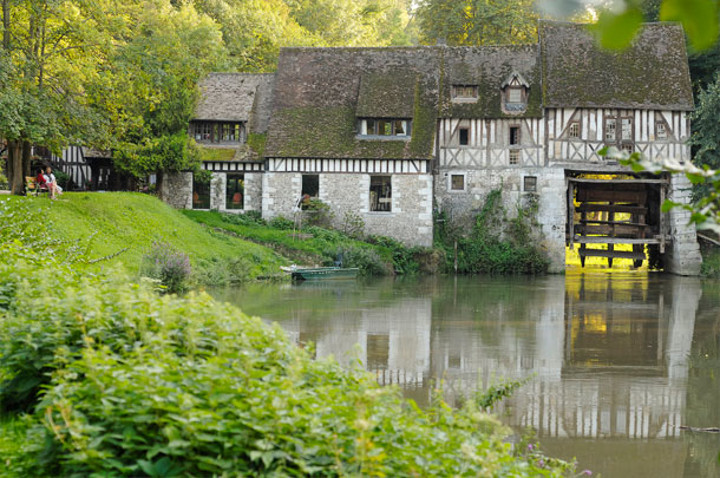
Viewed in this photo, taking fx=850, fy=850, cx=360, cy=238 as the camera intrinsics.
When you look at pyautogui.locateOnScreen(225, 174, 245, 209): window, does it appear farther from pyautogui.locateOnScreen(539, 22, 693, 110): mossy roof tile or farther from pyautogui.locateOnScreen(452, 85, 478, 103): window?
pyautogui.locateOnScreen(539, 22, 693, 110): mossy roof tile

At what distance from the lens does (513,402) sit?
32.5ft

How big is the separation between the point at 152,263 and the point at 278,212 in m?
11.9

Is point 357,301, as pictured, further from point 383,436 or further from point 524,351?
point 383,436

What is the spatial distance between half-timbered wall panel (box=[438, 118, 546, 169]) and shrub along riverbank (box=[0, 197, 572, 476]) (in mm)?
25362

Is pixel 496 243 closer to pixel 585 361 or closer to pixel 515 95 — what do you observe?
pixel 515 95

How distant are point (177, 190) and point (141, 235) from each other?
334 inches

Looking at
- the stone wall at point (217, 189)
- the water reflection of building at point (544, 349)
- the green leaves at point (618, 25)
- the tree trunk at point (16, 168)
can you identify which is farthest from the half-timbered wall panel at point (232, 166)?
the green leaves at point (618, 25)

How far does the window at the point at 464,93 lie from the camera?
31547 mm

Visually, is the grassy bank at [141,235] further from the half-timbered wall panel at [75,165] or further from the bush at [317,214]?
the half-timbered wall panel at [75,165]

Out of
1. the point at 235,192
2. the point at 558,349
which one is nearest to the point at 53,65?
Result: the point at 235,192

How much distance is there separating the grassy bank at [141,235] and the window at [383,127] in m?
6.64

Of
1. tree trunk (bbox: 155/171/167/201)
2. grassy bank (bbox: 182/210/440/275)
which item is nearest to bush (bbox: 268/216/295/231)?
grassy bank (bbox: 182/210/440/275)

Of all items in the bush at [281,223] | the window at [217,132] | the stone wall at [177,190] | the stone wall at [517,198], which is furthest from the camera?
the window at [217,132]

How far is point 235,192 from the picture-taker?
32.5m
